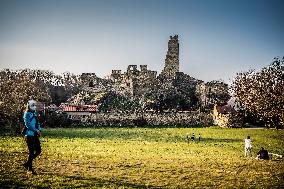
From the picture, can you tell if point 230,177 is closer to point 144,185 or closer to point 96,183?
point 144,185

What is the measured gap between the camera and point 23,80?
40.1m

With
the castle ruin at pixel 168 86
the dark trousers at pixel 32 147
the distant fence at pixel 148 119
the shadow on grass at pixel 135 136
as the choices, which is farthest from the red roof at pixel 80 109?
the dark trousers at pixel 32 147

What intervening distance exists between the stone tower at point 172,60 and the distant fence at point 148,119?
99.0ft

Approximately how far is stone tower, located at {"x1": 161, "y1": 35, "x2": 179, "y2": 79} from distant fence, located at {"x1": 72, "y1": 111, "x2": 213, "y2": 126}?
99.0 feet

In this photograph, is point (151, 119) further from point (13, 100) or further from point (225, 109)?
point (13, 100)

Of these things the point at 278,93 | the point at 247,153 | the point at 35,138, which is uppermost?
the point at 278,93

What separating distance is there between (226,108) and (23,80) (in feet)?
132

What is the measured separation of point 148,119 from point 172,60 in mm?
37065

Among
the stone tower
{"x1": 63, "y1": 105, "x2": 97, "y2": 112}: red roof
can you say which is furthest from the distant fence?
the stone tower

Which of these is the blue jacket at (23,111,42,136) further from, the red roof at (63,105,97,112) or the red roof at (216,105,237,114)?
the red roof at (63,105,97,112)

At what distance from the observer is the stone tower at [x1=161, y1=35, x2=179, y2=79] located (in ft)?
306

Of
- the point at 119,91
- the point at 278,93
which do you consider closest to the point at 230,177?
the point at 278,93

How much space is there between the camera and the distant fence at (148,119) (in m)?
59.0

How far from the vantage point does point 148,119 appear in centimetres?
6150
